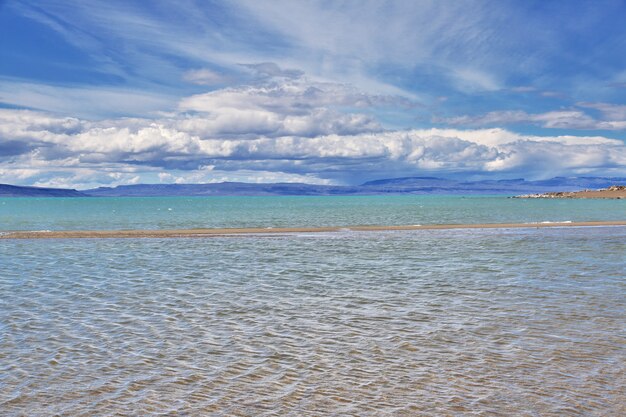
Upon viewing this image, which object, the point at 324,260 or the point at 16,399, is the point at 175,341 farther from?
the point at 324,260

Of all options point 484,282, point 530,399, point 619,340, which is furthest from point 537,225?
point 530,399

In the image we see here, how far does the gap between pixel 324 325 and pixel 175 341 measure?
→ 13.7ft

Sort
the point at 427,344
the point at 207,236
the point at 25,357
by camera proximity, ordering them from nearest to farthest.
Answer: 1. the point at 25,357
2. the point at 427,344
3. the point at 207,236

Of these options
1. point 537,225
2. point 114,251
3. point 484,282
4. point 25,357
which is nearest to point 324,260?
point 484,282

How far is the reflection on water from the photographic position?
33.2 ft

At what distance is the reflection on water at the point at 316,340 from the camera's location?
1011cm

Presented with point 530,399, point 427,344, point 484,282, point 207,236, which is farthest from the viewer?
point 207,236

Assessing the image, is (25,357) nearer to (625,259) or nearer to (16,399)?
(16,399)

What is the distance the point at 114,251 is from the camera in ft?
137

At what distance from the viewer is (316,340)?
47.3 ft

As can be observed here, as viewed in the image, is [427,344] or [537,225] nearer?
[427,344]

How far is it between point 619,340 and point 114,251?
35498 millimetres

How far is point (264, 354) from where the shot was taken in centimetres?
1314


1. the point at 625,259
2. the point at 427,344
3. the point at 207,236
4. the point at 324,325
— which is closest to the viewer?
the point at 427,344
